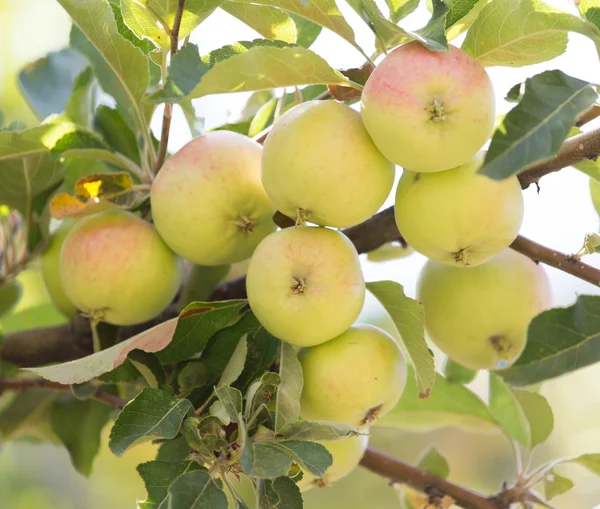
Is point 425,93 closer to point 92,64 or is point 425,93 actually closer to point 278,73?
point 278,73

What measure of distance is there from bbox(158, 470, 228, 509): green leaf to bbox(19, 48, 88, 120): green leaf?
0.76m

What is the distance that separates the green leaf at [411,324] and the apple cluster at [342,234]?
23 millimetres

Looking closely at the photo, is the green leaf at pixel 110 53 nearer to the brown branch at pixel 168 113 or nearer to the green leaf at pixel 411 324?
the brown branch at pixel 168 113

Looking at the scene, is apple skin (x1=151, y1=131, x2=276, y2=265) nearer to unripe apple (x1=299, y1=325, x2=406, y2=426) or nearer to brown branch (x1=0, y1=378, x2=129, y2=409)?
unripe apple (x1=299, y1=325, x2=406, y2=426)

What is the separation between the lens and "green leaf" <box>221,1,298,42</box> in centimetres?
87

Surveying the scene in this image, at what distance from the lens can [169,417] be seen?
2.43ft

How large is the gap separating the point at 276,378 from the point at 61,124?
488 millimetres

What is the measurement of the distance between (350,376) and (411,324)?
0.31 ft

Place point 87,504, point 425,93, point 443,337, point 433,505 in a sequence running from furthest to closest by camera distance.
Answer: point 87,504, point 433,505, point 443,337, point 425,93

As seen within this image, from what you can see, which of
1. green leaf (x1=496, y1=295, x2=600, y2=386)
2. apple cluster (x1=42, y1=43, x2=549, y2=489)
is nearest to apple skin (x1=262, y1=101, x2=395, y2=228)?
apple cluster (x1=42, y1=43, x2=549, y2=489)

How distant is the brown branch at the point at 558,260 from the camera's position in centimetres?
85

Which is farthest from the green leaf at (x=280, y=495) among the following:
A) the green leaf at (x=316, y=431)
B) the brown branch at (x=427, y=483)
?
the brown branch at (x=427, y=483)

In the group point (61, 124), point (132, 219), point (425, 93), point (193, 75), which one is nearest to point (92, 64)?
point (61, 124)

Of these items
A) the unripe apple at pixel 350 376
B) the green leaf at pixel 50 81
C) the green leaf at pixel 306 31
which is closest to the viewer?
the unripe apple at pixel 350 376
